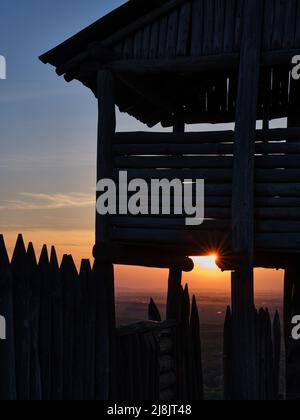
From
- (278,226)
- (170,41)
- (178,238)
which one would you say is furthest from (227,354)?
(170,41)

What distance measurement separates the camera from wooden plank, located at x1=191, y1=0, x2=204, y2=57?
9102 mm

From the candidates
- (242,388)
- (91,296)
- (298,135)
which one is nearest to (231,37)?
(298,135)

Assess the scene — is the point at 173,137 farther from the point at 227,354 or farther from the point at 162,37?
the point at 227,354

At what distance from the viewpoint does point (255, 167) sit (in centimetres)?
884

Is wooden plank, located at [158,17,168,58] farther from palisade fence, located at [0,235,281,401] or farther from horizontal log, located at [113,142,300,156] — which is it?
palisade fence, located at [0,235,281,401]

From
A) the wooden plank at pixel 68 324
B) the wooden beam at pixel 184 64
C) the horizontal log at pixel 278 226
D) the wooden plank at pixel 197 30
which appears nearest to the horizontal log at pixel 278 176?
the horizontal log at pixel 278 226

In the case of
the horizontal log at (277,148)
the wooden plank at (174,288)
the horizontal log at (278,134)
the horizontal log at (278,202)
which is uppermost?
the horizontal log at (278,134)

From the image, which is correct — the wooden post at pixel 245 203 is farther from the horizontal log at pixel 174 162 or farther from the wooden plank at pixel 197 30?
the wooden plank at pixel 197 30

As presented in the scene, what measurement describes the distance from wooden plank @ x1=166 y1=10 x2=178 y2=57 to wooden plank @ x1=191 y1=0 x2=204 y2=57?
237 mm

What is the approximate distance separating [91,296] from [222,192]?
241cm

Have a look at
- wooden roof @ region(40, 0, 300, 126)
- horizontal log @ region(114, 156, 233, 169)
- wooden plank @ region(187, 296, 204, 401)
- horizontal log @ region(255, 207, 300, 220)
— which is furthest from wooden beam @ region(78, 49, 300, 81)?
wooden plank @ region(187, 296, 204, 401)

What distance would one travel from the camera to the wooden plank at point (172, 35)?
921cm

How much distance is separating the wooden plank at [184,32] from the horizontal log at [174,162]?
4.62 ft
